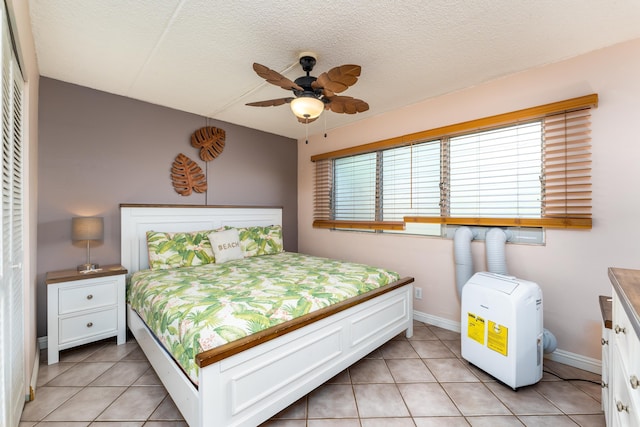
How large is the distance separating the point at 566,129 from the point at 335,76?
6.32 ft

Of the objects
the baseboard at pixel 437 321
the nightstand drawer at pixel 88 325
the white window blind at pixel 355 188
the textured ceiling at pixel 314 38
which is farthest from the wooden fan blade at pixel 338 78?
the nightstand drawer at pixel 88 325

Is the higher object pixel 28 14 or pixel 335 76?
pixel 28 14

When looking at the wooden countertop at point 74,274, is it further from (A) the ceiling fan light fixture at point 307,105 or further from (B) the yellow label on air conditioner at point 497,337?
(B) the yellow label on air conditioner at point 497,337

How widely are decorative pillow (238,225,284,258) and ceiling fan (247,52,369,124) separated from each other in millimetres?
1829

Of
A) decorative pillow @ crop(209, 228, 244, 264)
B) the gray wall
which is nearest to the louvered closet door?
the gray wall

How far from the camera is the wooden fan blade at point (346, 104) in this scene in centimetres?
213

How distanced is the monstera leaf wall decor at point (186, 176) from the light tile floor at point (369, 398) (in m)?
1.81

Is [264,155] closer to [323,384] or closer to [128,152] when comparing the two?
[128,152]

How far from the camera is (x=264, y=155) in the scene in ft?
14.0

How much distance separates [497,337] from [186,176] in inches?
137

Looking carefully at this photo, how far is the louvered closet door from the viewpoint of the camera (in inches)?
47.9

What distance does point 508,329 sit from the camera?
1935mm

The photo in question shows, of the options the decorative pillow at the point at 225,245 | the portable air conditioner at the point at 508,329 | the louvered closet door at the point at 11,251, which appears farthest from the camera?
the decorative pillow at the point at 225,245

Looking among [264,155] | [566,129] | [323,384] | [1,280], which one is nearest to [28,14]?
[1,280]
